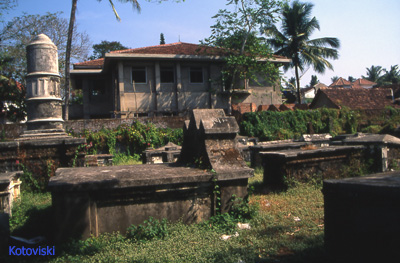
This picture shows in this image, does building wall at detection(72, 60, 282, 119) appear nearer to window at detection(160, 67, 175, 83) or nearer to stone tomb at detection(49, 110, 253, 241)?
window at detection(160, 67, 175, 83)

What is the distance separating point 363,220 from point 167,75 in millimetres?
17250

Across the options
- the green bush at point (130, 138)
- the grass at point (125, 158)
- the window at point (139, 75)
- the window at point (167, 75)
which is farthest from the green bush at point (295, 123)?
the window at point (139, 75)

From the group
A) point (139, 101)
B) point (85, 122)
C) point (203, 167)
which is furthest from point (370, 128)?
point (203, 167)

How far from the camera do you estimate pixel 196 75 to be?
63.7 ft

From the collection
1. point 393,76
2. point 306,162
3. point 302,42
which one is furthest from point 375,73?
point 306,162

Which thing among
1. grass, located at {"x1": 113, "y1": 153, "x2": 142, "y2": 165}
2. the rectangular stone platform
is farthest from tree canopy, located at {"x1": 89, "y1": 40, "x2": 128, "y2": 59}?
the rectangular stone platform

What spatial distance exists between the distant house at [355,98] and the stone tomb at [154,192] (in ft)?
68.1

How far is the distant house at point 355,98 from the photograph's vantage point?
23.4 m

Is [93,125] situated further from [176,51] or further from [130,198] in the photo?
[130,198]

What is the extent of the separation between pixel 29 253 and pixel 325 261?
3092 mm

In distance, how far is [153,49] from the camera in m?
18.5

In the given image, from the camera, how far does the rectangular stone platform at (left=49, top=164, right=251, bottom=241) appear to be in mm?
3576

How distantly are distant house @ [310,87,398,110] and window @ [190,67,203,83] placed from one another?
10.5 metres

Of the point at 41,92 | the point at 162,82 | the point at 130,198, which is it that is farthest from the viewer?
the point at 162,82
